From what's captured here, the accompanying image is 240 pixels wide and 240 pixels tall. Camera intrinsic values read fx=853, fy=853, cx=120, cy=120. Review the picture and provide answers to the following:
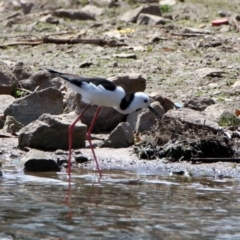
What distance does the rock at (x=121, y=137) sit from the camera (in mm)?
9531

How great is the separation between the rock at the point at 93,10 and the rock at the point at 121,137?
731 centimetres

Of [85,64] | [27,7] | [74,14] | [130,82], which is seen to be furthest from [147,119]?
[27,7]

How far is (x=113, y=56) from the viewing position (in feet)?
44.0

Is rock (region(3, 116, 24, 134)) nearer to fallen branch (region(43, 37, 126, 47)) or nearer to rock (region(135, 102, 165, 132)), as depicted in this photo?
rock (region(135, 102, 165, 132))

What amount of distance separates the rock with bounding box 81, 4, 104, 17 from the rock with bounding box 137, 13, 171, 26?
4.50 feet

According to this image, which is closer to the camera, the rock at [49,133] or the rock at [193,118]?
the rock at [193,118]

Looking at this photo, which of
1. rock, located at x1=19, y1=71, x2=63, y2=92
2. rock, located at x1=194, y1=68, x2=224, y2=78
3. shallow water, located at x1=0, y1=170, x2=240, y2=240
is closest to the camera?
shallow water, located at x1=0, y1=170, x2=240, y2=240

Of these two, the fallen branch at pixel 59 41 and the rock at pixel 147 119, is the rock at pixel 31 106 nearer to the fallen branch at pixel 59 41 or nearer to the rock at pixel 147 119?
the rock at pixel 147 119

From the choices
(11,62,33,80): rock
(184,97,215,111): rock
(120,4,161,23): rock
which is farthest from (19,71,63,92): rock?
(120,4,161,23): rock

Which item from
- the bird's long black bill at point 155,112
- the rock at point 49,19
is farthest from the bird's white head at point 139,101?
the rock at point 49,19

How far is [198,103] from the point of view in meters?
10.6

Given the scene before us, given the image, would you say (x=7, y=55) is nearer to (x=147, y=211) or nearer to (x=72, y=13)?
(x=72, y=13)

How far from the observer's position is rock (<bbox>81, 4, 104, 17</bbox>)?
55.0ft

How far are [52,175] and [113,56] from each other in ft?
17.1
